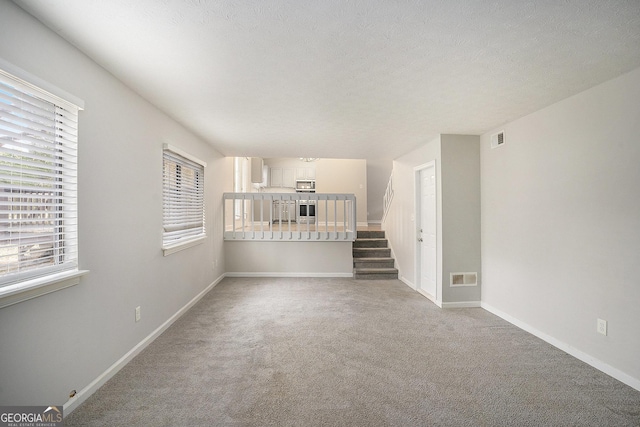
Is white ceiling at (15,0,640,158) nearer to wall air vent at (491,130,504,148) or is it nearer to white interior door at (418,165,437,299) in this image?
wall air vent at (491,130,504,148)

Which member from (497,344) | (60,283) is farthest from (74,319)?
(497,344)

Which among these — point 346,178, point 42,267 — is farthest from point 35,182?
point 346,178

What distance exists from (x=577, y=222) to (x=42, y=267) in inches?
160

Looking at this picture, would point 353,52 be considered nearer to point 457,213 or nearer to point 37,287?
point 37,287

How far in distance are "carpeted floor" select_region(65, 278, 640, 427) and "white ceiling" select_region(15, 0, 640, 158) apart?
237 cm

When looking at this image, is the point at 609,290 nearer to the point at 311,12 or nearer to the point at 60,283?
the point at 311,12

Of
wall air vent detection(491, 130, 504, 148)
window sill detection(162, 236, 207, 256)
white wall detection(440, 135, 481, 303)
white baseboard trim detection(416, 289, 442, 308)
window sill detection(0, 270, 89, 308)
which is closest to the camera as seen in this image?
window sill detection(0, 270, 89, 308)

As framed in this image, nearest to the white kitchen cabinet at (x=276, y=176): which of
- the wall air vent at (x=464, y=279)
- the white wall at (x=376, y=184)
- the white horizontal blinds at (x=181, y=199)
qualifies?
the white wall at (x=376, y=184)

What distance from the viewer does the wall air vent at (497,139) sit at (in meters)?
3.49

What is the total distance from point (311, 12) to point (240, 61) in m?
0.72

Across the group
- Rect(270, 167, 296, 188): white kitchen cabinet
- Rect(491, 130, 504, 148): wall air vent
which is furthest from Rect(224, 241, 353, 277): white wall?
Rect(270, 167, 296, 188): white kitchen cabinet

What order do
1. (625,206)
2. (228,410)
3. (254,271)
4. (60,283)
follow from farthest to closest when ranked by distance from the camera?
(254,271) < (625,206) < (228,410) < (60,283)

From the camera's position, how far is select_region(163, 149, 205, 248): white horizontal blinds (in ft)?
10.7

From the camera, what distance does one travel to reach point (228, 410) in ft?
6.10
